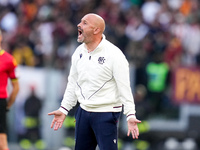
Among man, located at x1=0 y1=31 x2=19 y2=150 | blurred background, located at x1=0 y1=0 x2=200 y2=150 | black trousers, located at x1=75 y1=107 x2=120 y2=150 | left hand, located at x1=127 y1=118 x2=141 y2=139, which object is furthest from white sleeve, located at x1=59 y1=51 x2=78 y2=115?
blurred background, located at x1=0 y1=0 x2=200 y2=150

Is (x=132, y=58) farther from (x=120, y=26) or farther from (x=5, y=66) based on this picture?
(x=5, y=66)

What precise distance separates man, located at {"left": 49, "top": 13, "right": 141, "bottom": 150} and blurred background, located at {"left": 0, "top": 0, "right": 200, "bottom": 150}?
21.3ft

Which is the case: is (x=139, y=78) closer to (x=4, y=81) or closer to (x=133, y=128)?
(x=4, y=81)

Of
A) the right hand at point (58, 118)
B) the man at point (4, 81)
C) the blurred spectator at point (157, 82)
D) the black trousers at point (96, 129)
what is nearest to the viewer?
the black trousers at point (96, 129)

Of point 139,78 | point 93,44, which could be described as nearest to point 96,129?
point 93,44

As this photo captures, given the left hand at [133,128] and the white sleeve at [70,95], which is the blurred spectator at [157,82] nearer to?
the white sleeve at [70,95]

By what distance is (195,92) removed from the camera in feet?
44.6

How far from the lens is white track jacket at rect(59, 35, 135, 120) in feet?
21.8

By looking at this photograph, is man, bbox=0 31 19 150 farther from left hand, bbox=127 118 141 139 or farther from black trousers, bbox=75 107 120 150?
left hand, bbox=127 118 141 139

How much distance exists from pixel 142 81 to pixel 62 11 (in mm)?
3550

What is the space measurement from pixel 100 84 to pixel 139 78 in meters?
6.76

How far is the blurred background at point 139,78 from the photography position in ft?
44.2

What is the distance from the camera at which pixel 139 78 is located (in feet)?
44.2

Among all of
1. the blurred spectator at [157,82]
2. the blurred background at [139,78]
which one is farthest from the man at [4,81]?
the blurred spectator at [157,82]
